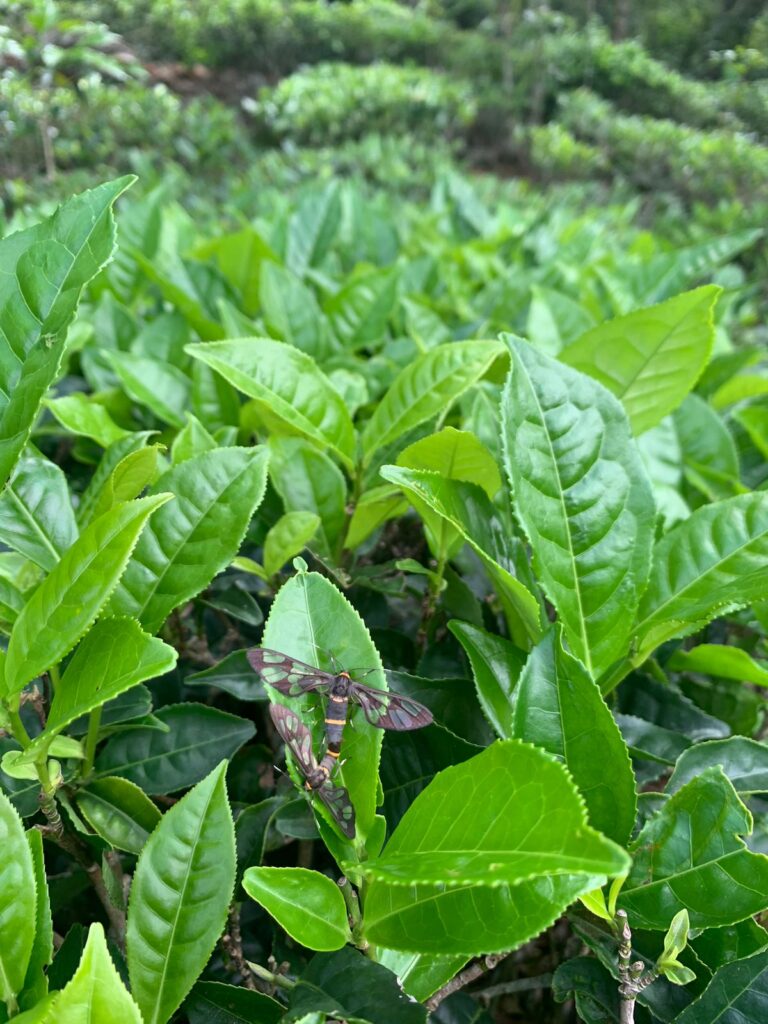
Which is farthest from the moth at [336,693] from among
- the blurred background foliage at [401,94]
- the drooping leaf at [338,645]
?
the blurred background foliage at [401,94]

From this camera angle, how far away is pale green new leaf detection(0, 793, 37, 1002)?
78 cm

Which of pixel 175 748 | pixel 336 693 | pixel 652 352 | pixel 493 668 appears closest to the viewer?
pixel 336 693

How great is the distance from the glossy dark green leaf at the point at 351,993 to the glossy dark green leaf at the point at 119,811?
0.27 meters

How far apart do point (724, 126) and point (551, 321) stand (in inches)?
335

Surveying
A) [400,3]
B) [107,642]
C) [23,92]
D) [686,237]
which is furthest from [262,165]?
[400,3]

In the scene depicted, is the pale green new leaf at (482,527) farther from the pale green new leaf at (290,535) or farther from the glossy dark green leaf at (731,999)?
the glossy dark green leaf at (731,999)

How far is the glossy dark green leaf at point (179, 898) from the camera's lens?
0.83m

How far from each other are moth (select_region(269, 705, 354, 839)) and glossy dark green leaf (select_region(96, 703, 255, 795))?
0.78 ft

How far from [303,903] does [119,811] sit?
31cm

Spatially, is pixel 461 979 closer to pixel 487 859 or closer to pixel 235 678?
pixel 487 859

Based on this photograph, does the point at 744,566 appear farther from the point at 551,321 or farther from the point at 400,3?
the point at 400,3

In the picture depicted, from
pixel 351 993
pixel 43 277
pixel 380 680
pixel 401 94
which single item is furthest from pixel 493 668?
pixel 401 94

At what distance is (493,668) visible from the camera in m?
0.99

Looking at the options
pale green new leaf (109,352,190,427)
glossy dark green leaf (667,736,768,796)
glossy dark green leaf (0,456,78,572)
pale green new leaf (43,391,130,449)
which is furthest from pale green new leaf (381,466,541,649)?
pale green new leaf (109,352,190,427)
